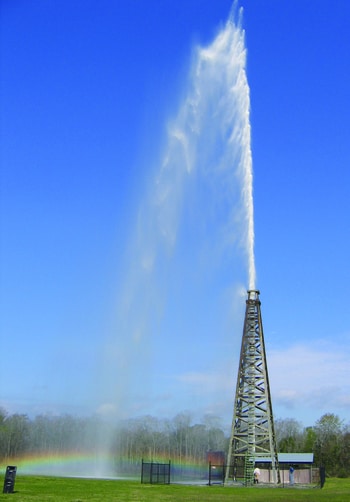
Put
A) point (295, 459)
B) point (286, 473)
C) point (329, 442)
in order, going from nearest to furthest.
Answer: point (286, 473) < point (295, 459) < point (329, 442)

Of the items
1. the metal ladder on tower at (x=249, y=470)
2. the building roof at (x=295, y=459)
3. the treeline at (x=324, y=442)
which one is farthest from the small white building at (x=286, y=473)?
the treeline at (x=324, y=442)

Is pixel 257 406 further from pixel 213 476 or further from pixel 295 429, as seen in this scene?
pixel 295 429

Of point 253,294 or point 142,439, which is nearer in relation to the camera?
point 253,294

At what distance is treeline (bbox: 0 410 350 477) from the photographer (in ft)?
202

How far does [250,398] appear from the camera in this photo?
166 ft

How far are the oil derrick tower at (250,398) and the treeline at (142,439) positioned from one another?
12789mm

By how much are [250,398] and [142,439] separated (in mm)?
65673

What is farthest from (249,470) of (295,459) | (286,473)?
(295,459)

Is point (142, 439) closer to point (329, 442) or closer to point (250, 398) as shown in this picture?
point (329, 442)

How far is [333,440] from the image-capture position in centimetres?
10950

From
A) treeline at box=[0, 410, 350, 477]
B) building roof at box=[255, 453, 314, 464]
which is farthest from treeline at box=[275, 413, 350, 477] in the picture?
building roof at box=[255, 453, 314, 464]

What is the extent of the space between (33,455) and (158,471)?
4034 centimetres

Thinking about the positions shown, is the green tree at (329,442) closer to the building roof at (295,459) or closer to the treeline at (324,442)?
the treeline at (324,442)

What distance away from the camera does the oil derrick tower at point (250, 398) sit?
50375mm
